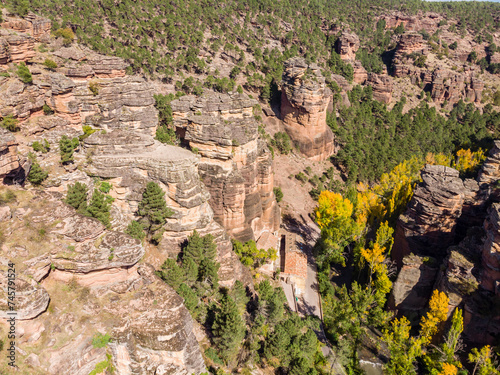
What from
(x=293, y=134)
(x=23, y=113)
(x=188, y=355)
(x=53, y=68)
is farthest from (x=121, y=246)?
(x=293, y=134)

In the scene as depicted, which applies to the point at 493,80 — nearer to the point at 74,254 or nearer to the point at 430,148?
the point at 430,148

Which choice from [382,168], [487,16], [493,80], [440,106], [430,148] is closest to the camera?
[382,168]

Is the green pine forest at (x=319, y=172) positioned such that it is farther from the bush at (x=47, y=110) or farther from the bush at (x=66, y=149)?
the bush at (x=47, y=110)

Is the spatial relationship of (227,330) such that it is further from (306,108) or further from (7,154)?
(306,108)

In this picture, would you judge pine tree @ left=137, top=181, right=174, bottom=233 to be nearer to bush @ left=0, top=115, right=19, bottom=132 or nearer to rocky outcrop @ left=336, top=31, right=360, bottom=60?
bush @ left=0, top=115, right=19, bottom=132

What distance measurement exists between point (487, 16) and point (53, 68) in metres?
184

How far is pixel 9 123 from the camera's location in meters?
30.0

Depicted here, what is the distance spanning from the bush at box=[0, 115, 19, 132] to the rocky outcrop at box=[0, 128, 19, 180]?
6.12m

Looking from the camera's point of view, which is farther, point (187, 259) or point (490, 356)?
point (187, 259)

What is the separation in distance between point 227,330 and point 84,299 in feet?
38.9

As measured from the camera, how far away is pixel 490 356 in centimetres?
3083

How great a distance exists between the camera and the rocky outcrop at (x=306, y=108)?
232 ft

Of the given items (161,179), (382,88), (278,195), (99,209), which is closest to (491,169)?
(278,195)

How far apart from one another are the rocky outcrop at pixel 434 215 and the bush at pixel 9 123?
45808mm
